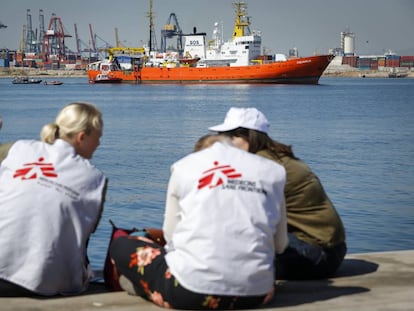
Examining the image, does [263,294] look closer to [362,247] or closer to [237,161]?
[237,161]

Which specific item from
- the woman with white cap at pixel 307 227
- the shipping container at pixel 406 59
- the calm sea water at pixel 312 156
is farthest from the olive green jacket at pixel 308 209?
the shipping container at pixel 406 59

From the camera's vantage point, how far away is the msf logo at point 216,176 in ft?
8.37

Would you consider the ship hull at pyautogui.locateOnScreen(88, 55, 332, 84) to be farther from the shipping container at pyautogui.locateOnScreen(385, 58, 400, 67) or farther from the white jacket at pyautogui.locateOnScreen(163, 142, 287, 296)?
the shipping container at pyautogui.locateOnScreen(385, 58, 400, 67)

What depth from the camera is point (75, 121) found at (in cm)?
284

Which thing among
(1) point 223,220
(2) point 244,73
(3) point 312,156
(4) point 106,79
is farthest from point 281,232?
(4) point 106,79

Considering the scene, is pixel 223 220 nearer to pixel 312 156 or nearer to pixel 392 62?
pixel 312 156

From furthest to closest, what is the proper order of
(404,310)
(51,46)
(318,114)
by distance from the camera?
(51,46) < (318,114) < (404,310)

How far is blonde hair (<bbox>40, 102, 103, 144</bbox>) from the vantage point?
111 inches

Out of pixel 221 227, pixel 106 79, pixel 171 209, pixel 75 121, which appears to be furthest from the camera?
pixel 106 79

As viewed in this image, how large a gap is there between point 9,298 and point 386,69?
127285 millimetres

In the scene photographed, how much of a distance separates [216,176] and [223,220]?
14 cm

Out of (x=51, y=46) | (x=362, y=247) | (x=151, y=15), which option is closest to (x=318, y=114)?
(x=362, y=247)

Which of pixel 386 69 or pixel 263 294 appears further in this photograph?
pixel 386 69

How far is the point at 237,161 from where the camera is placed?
259 cm
